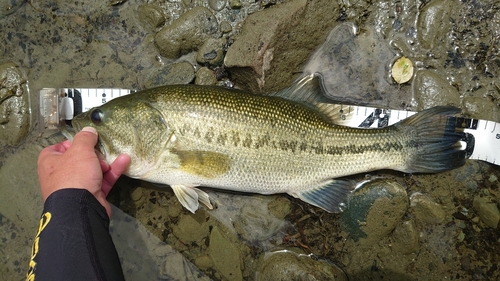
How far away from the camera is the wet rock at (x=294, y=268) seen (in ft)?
10.6

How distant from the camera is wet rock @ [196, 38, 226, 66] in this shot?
351cm

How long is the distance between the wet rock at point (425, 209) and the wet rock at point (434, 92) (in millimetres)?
920

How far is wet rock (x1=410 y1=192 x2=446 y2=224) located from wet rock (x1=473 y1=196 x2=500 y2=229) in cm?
34

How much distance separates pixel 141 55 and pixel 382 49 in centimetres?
256

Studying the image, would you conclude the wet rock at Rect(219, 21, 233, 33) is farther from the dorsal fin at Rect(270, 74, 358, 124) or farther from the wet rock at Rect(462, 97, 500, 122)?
the wet rock at Rect(462, 97, 500, 122)

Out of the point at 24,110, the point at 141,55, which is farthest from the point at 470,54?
the point at 24,110

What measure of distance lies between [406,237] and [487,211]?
834 millimetres

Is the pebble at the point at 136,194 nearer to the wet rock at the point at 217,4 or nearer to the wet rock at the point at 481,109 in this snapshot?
the wet rock at the point at 217,4

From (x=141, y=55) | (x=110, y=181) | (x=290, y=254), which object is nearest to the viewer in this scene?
(x=110, y=181)

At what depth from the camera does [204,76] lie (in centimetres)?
352

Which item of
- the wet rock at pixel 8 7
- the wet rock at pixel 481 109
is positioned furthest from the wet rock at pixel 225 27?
the wet rock at pixel 481 109

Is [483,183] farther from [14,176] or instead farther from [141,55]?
[14,176]

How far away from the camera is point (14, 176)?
3623 millimetres

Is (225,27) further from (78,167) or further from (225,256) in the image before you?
(225,256)
